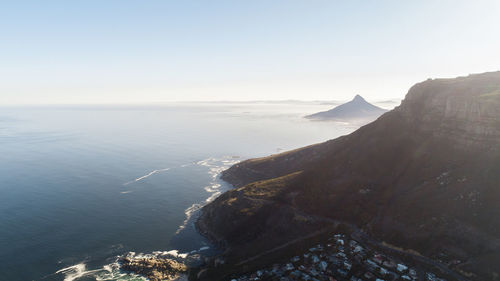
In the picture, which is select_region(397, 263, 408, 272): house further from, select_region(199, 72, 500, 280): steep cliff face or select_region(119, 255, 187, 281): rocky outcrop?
select_region(119, 255, 187, 281): rocky outcrop

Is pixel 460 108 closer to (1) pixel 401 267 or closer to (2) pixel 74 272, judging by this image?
(1) pixel 401 267

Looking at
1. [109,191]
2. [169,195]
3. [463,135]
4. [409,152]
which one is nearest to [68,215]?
[109,191]

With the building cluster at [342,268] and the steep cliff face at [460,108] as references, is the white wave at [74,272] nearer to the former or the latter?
the building cluster at [342,268]

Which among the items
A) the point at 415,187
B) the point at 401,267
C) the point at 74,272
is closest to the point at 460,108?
the point at 415,187

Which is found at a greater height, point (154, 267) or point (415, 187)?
point (415, 187)

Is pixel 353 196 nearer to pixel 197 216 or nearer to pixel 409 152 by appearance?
pixel 409 152

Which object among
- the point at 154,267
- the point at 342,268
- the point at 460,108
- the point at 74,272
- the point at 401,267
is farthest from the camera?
the point at 460,108
